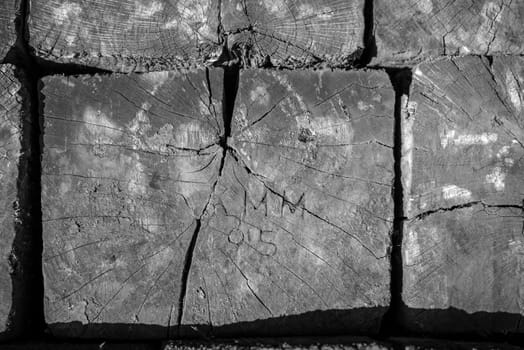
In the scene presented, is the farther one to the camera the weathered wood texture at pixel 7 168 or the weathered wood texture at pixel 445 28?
the weathered wood texture at pixel 445 28

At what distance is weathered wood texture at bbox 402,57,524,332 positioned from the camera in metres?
1.61

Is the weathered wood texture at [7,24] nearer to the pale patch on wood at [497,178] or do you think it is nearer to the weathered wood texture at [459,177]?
the weathered wood texture at [459,177]

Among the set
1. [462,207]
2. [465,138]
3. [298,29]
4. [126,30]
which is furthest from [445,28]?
[126,30]

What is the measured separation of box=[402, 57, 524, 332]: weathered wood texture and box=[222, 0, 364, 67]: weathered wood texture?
1.02 feet

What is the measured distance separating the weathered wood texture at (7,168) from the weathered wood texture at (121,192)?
104 millimetres

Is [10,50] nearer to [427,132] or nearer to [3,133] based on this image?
[3,133]

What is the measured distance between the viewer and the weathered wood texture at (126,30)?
157cm

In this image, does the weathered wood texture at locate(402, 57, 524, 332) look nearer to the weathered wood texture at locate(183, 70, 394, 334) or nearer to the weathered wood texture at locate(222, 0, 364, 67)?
the weathered wood texture at locate(183, 70, 394, 334)

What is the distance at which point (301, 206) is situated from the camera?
5.21 feet

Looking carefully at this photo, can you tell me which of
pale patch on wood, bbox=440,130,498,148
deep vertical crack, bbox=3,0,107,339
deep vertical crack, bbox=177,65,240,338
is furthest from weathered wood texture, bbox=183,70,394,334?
deep vertical crack, bbox=3,0,107,339

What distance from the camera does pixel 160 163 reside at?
1.57 meters

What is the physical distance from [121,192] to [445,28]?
1392 mm

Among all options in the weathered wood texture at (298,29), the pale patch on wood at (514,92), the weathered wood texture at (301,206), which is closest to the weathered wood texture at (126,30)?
the weathered wood texture at (298,29)

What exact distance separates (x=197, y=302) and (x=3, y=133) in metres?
0.94
